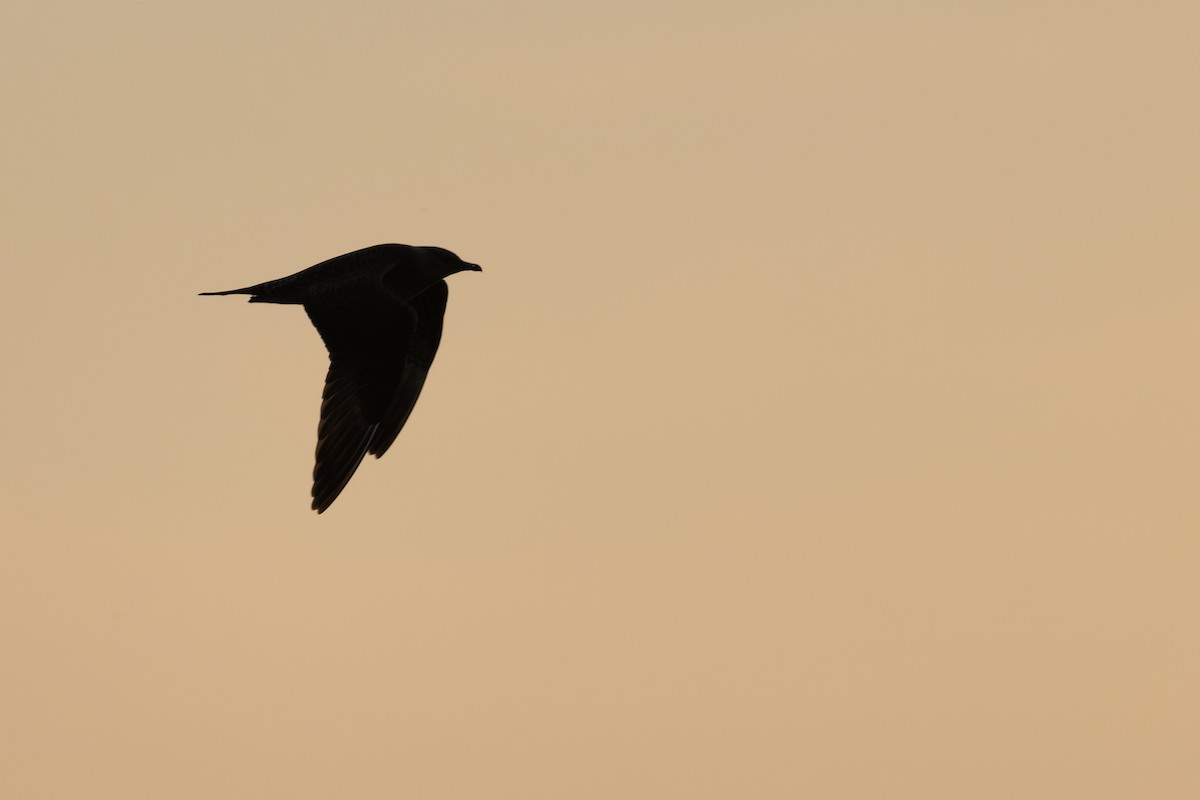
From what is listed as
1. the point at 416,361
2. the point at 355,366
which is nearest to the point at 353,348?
the point at 355,366

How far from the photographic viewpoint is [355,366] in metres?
17.9

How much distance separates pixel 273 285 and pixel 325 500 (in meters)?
2.31

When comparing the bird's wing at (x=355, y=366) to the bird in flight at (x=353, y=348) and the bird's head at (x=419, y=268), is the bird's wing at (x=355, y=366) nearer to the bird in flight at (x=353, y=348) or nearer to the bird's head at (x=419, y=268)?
the bird in flight at (x=353, y=348)

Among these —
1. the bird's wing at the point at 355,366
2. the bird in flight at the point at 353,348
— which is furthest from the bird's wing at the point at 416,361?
the bird's wing at the point at 355,366

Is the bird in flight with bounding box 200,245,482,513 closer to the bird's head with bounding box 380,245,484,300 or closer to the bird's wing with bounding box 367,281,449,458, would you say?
the bird's wing with bounding box 367,281,449,458

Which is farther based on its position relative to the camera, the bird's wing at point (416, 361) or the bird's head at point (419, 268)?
the bird's head at point (419, 268)

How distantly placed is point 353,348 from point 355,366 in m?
0.17

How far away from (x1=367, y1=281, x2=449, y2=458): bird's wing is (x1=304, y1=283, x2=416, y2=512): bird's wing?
0.25m

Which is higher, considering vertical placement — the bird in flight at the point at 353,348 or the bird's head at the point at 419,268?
the bird's head at the point at 419,268

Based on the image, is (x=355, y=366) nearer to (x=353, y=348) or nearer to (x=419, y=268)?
(x=353, y=348)

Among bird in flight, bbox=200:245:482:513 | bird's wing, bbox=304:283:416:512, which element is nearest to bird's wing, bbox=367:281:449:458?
bird in flight, bbox=200:245:482:513

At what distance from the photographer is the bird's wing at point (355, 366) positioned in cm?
1752

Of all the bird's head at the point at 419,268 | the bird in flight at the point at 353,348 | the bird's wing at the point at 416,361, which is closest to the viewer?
the bird in flight at the point at 353,348

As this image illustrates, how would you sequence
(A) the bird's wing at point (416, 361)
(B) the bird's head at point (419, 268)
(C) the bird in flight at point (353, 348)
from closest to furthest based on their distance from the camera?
(C) the bird in flight at point (353, 348) → (A) the bird's wing at point (416, 361) → (B) the bird's head at point (419, 268)
